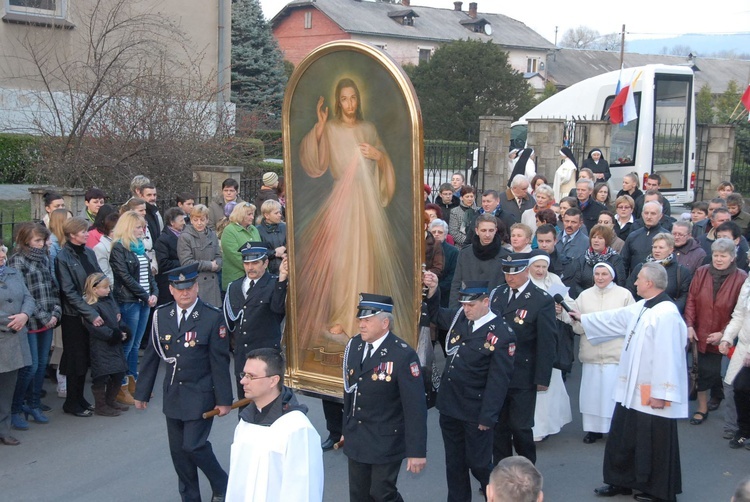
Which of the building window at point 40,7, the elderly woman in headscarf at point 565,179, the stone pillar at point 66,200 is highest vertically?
the building window at point 40,7

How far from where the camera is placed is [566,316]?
7805mm

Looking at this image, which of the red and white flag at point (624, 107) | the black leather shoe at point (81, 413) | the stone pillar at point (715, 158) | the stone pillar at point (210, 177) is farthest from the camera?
the stone pillar at point (715, 158)

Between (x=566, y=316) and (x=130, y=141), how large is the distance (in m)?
8.34

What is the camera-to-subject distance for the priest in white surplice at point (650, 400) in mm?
6383

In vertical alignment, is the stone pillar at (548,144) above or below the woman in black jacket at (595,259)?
above

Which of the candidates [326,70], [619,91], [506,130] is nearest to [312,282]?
[326,70]

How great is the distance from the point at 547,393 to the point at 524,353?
147cm

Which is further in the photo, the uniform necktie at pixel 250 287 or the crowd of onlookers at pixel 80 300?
the crowd of onlookers at pixel 80 300

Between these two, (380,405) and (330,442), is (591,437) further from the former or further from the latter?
(380,405)

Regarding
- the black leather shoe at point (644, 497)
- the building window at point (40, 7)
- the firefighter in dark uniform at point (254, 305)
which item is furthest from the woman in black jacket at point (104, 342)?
the building window at point (40, 7)

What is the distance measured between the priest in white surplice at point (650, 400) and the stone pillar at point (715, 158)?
17135 mm

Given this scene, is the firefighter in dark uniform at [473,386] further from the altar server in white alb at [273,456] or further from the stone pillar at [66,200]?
the stone pillar at [66,200]

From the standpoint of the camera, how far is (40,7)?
1978 cm

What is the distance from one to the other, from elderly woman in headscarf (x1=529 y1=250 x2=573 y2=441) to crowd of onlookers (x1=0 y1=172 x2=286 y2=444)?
2353 millimetres
